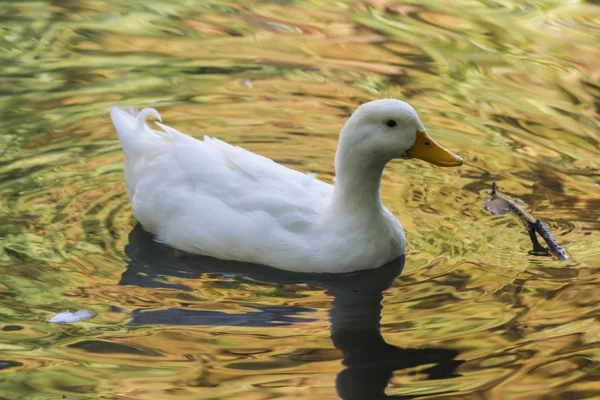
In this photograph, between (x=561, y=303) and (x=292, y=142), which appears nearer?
(x=561, y=303)

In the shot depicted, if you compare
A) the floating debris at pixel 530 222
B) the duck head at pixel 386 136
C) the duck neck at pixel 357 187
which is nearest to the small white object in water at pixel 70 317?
the duck neck at pixel 357 187

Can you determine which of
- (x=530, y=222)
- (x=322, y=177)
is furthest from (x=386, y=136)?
(x=322, y=177)

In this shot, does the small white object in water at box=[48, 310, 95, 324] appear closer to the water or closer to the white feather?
the water

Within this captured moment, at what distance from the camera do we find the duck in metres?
5.94

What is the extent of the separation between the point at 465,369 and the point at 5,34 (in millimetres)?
6365

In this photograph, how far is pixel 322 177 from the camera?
7.36 meters

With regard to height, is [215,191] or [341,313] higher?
[215,191]

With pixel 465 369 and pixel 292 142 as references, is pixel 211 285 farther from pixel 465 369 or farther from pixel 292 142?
pixel 292 142

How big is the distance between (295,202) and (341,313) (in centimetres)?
81

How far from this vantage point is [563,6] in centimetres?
1098

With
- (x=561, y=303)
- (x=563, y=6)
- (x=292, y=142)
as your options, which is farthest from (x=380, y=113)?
(x=563, y=6)

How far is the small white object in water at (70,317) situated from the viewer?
18.0ft

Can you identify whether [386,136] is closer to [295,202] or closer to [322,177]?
[295,202]

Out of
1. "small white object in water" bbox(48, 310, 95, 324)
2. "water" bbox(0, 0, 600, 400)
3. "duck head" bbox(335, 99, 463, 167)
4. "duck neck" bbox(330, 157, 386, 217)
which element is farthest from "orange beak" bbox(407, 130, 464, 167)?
"small white object in water" bbox(48, 310, 95, 324)
